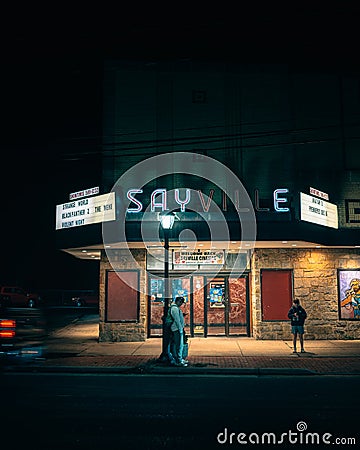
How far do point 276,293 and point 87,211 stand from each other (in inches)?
312

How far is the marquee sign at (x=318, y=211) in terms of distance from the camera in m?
15.7

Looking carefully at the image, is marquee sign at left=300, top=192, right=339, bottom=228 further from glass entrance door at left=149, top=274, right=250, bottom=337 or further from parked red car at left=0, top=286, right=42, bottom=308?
parked red car at left=0, top=286, right=42, bottom=308

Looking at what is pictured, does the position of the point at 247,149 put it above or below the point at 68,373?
above

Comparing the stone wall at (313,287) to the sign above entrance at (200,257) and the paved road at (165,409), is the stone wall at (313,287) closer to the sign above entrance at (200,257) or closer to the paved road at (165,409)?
the sign above entrance at (200,257)

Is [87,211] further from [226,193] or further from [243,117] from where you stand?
[243,117]

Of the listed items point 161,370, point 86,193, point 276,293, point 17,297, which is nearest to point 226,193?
point 276,293

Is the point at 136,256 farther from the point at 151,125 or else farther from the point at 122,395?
the point at 122,395

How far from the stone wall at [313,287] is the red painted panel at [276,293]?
0.19 meters

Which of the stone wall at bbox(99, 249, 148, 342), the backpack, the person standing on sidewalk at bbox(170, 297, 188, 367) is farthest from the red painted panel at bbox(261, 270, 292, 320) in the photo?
the backpack

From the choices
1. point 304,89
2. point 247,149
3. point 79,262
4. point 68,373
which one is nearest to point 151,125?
point 247,149

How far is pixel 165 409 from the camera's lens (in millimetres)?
7770

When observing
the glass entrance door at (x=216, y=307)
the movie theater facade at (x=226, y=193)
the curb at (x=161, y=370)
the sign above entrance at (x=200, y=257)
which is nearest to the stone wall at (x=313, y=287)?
the movie theater facade at (x=226, y=193)

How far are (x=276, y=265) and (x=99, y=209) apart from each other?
7.25m

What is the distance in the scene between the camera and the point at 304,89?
19172mm
